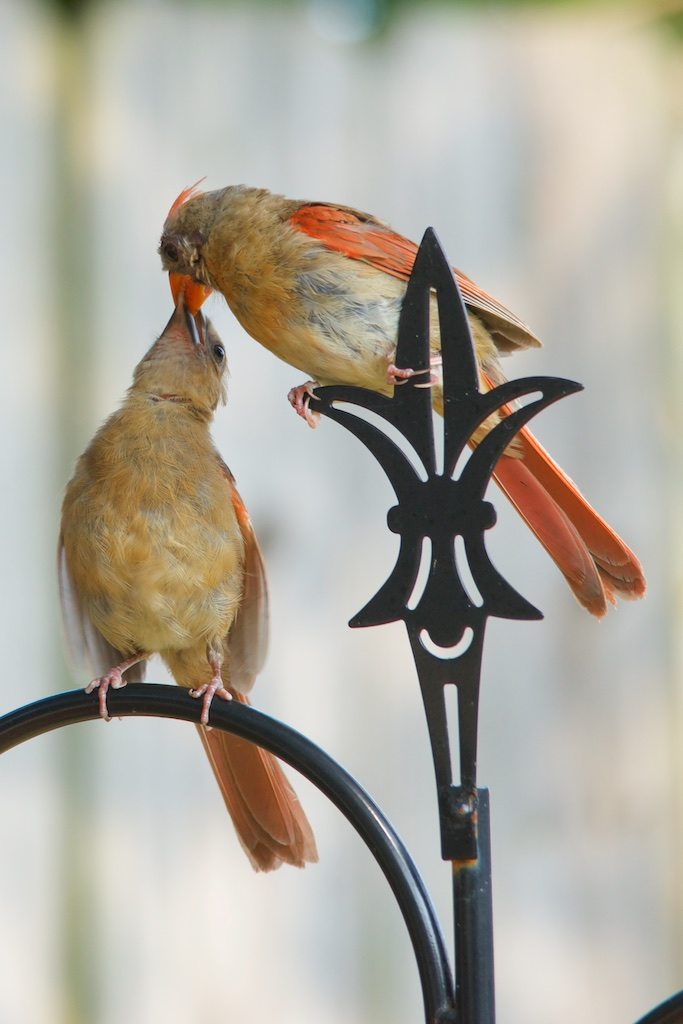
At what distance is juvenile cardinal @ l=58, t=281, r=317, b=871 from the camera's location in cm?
140

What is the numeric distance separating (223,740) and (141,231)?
0.92 metres

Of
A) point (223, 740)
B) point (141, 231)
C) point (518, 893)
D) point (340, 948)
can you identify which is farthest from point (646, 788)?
point (141, 231)

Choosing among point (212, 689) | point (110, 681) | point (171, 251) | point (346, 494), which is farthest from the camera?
point (346, 494)

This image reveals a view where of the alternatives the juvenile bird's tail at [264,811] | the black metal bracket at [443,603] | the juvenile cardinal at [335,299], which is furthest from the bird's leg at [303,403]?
the juvenile bird's tail at [264,811]

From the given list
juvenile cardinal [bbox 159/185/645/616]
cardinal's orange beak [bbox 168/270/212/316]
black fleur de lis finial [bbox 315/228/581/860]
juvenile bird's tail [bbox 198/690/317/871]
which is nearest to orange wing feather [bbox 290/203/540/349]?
juvenile cardinal [bbox 159/185/645/616]

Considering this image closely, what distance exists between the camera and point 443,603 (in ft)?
3.10

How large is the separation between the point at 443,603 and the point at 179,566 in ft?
1.95

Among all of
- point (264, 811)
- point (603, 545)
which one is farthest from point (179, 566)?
point (603, 545)

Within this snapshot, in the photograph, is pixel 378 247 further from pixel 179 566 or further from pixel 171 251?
pixel 179 566

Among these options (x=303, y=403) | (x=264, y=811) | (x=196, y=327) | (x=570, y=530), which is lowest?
(x=264, y=811)

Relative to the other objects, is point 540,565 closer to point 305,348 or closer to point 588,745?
point 588,745

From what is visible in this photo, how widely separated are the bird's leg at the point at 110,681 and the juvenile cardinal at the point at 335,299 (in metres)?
0.32

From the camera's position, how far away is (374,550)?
2006mm

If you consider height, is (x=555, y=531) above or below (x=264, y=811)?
above
